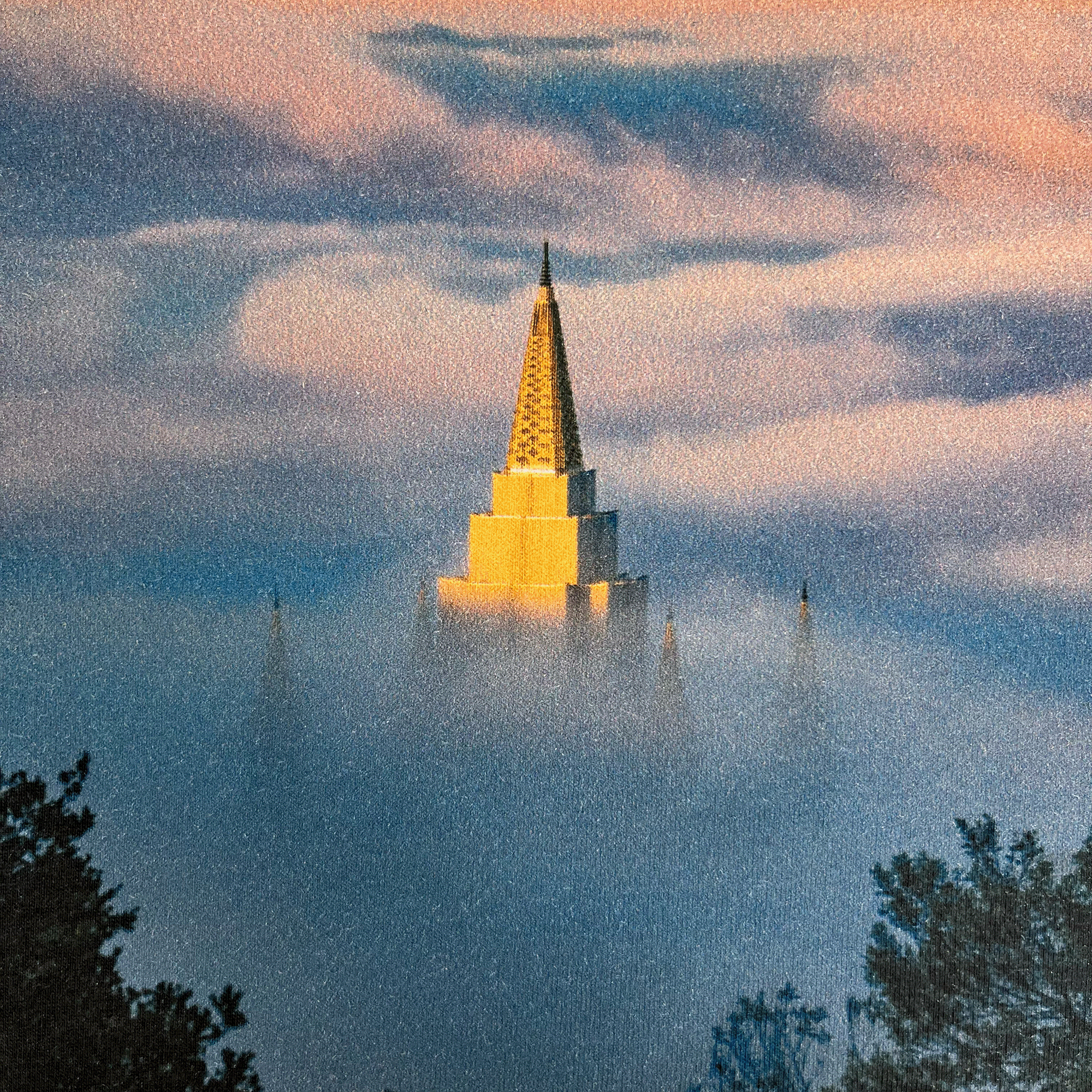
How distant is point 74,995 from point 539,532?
1811 cm

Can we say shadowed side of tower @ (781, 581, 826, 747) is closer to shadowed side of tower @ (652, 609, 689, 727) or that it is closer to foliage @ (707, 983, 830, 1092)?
shadowed side of tower @ (652, 609, 689, 727)

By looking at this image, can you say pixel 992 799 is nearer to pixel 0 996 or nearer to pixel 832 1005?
pixel 832 1005

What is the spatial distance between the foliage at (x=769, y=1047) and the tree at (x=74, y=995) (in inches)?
145

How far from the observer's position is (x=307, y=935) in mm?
18250

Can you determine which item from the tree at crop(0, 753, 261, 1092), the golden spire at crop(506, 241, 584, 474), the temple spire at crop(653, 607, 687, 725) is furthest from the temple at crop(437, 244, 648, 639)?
the tree at crop(0, 753, 261, 1092)

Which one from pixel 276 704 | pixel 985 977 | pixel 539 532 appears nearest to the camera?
pixel 985 977

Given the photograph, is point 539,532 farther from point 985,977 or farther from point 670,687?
point 985,977

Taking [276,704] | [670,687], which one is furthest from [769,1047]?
[670,687]

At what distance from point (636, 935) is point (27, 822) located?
9.83 m

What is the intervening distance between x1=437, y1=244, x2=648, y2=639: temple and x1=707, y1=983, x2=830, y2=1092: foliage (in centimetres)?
1379

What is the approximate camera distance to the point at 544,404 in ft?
89.9

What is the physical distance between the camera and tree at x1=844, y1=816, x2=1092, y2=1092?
1045 centimetres

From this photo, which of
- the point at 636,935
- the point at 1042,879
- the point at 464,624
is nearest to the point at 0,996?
the point at 1042,879

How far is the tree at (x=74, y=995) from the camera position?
9258mm
